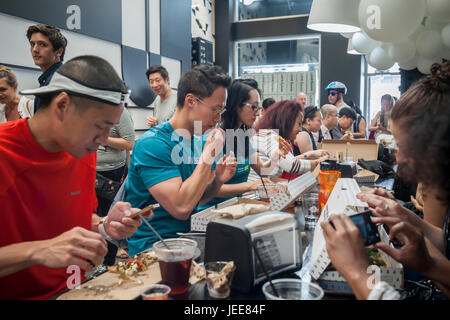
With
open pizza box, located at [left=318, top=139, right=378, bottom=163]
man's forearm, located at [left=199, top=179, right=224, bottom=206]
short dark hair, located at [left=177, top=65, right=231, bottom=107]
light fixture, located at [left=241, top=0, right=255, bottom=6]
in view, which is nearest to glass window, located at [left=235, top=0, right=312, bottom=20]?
light fixture, located at [left=241, top=0, right=255, bottom=6]

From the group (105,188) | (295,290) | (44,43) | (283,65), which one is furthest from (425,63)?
(283,65)

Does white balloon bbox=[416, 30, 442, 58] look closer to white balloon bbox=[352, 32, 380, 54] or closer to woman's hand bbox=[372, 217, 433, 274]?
white balloon bbox=[352, 32, 380, 54]

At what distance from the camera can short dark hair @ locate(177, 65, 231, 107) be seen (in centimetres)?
201

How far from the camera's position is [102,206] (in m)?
2.76

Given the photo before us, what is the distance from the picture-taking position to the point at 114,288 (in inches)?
41.6

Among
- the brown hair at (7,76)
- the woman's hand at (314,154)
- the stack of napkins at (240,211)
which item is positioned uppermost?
the brown hair at (7,76)

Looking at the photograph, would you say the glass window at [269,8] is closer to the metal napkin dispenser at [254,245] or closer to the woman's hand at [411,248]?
the woman's hand at [411,248]

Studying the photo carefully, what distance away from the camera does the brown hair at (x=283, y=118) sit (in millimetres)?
3443

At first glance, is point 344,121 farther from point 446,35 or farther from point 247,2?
point 247,2

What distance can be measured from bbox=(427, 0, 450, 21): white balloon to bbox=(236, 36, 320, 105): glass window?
18.0 ft

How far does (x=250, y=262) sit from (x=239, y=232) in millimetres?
88

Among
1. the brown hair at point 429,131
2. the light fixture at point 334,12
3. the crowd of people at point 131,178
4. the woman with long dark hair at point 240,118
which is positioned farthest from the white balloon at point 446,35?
the brown hair at point 429,131

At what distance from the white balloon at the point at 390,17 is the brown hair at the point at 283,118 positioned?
933 millimetres
